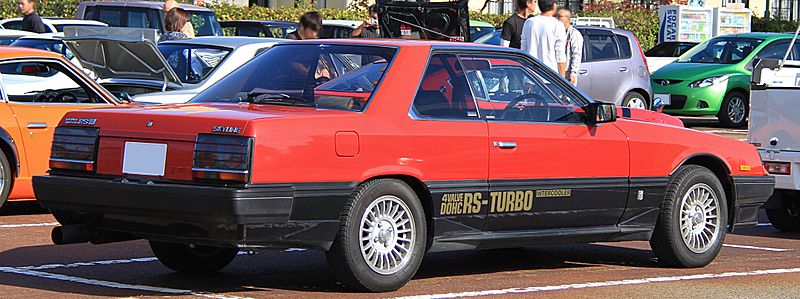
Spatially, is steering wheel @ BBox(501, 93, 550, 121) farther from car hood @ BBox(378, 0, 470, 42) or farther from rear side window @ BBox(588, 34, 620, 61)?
rear side window @ BBox(588, 34, 620, 61)

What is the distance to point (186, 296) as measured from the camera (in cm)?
730

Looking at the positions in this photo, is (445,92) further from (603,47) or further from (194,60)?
(603,47)

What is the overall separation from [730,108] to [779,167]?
12.3 meters

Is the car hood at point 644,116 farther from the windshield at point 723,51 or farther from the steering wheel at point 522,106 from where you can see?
the windshield at point 723,51

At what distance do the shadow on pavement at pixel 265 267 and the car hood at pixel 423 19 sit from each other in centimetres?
599

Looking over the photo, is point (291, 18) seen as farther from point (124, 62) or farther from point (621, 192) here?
point (621, 192)

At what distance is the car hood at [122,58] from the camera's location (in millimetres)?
12758

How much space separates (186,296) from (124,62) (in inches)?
248

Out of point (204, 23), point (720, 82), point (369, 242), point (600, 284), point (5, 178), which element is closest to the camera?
point (369, 242)

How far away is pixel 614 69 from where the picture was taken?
20.6 m

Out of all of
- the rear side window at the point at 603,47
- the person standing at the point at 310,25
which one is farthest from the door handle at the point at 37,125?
the rear side window at the point at 603,47

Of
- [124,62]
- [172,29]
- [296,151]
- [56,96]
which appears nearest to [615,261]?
[296,151]

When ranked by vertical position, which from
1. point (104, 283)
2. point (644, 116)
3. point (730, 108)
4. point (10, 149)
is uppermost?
point (644, 116)

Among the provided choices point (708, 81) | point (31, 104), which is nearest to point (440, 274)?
point (31, 104)
